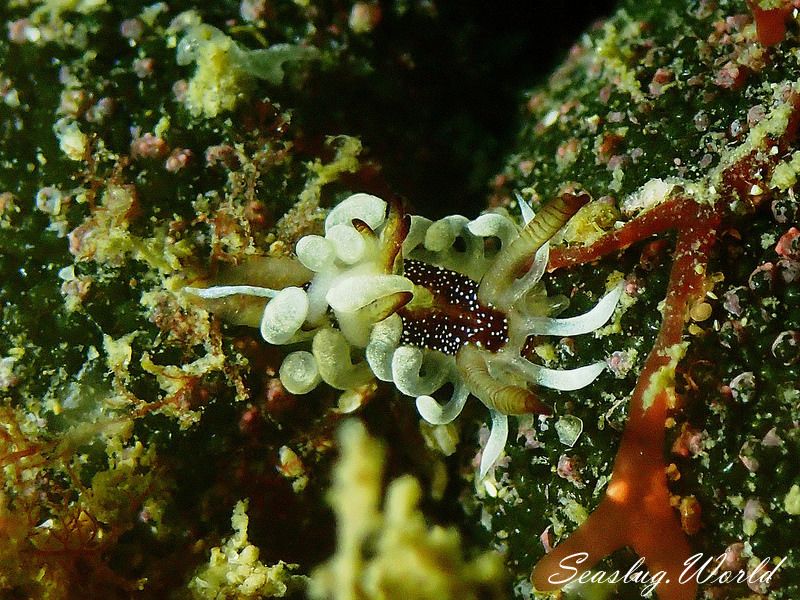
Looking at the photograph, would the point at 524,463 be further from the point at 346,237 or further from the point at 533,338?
the point at 346,237

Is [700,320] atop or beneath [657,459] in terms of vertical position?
atop

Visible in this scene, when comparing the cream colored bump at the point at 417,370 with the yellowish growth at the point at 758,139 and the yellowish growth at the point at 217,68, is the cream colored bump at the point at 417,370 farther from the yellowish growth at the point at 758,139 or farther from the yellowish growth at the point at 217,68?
the yellowish growth at the point at 217,68

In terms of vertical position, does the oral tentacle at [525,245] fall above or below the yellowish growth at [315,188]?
above

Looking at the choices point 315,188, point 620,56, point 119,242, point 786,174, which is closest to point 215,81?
point 315,188

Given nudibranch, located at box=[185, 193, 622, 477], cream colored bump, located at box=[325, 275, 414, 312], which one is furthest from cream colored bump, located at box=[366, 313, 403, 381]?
cream colored bump, located at box=[325, 275, 414, 312]

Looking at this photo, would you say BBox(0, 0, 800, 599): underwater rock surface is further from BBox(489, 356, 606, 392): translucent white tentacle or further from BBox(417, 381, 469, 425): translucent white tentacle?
BBox(417, 381, 469, 425): translucent white tentacle

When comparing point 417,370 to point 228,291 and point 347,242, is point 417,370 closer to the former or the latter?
point 347,242

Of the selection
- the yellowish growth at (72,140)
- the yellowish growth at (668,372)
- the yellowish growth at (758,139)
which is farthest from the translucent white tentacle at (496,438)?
the yellowish growth at (72,140)
